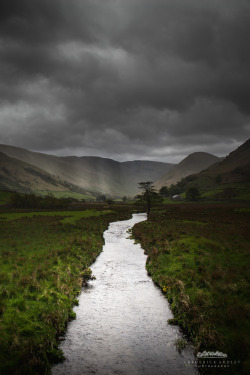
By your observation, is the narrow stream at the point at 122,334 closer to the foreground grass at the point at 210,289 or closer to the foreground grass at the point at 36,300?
the foreground grass at the point at 36,300

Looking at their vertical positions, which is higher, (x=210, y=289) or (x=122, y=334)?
(x=210, y=289)

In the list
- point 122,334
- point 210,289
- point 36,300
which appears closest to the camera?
point 122,334

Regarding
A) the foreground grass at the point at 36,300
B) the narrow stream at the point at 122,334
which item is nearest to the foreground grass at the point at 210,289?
the narrow stream at the point at 122,334

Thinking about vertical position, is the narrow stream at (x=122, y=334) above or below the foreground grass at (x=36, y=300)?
below

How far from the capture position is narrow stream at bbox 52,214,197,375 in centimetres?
1041

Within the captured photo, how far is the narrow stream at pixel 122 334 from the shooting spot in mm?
10414

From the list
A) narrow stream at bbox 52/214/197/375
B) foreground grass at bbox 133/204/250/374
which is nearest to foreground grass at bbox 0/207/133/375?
narrow stream at bbox 52/214/197/375

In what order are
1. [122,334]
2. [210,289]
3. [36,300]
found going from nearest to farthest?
[122,334] < [36,300] < [210,289]

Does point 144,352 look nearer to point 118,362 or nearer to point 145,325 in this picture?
point 118,362

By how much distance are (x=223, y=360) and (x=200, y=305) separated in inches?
178

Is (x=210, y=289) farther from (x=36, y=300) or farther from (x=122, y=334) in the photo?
(x=36, y=300)

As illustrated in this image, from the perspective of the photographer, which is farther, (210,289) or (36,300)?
(210,289)

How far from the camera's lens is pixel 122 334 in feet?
42.5

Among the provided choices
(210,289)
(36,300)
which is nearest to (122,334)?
(36,300)
